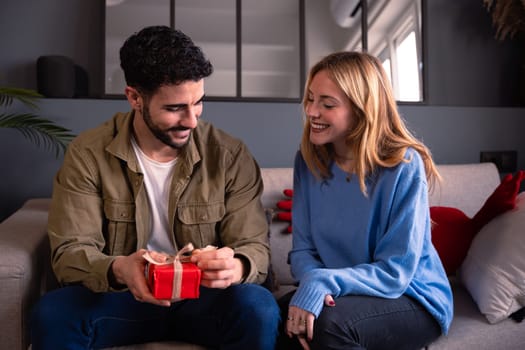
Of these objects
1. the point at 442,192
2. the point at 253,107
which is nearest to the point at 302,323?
the point at 442,192

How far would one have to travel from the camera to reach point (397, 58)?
256 centimetres

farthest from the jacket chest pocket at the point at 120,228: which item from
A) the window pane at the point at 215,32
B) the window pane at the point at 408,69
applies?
the window pane at the point at 408,69

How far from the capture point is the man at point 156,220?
47.6 inches

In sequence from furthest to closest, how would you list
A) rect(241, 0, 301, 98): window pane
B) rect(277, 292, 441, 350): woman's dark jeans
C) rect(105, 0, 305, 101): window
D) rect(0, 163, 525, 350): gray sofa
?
rect(241, 0, 301, 98): window pane < rect(105, 0, 305, 101): window < rect(0, 163, 525, 350): gray sofa < rect(277, 292, 441, 350): woman's dark jeans

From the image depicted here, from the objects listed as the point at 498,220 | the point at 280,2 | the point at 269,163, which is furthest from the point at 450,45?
the point at 498,220

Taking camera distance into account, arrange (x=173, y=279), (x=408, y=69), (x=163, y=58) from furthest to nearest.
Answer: (x=408, y=69)
(x=163, y=58)
(x=173, y=279)

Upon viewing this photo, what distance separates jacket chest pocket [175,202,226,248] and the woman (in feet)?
0.73

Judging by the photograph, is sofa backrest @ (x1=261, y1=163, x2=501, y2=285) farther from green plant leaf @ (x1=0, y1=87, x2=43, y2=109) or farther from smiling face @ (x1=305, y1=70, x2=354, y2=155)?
green plant leaf @ (x1=0, y1=87, x2=43, y2=109)

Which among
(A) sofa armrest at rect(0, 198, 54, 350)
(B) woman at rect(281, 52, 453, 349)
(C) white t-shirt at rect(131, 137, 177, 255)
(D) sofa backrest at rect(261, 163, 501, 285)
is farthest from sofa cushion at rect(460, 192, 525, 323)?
(A) sofa armrest at rect(0, 198, 54, 350)

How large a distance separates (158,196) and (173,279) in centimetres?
42

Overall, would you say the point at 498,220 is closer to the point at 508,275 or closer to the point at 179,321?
the point at 508,275

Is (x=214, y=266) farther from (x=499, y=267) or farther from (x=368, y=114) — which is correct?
(x=499, y=267)

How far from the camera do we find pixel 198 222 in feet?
4.69

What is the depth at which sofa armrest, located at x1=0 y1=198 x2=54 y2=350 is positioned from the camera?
1.27 metres
